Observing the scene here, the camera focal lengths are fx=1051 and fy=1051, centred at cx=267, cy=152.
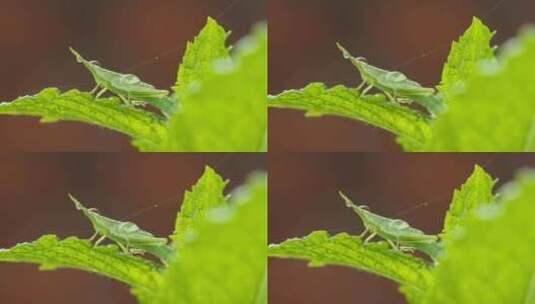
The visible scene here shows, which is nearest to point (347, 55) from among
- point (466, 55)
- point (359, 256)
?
point (466, 55)

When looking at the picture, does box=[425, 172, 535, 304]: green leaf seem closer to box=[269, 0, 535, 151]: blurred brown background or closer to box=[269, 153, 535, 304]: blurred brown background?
box=[269, 153, 535, 304]: blurred brown background

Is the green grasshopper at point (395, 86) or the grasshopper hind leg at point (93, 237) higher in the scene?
the green grasshopper at point (395, 86)

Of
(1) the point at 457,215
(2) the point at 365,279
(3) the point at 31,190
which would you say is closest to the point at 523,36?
(1) the point at 457,215

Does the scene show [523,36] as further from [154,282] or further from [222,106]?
[154,282]

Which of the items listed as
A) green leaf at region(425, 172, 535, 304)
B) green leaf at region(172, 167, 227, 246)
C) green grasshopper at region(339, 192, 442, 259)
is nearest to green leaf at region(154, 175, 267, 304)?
green leaf at region(172, 167, 227, 246)

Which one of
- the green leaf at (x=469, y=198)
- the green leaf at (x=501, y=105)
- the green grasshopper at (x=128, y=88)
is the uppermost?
the green grasshopper at (x=128, y=88)

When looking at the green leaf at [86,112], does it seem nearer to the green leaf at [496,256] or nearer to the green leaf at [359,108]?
the green leaf at [359,108]

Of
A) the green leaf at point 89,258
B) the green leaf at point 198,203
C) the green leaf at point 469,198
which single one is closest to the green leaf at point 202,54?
the green leaf at point 198,203
